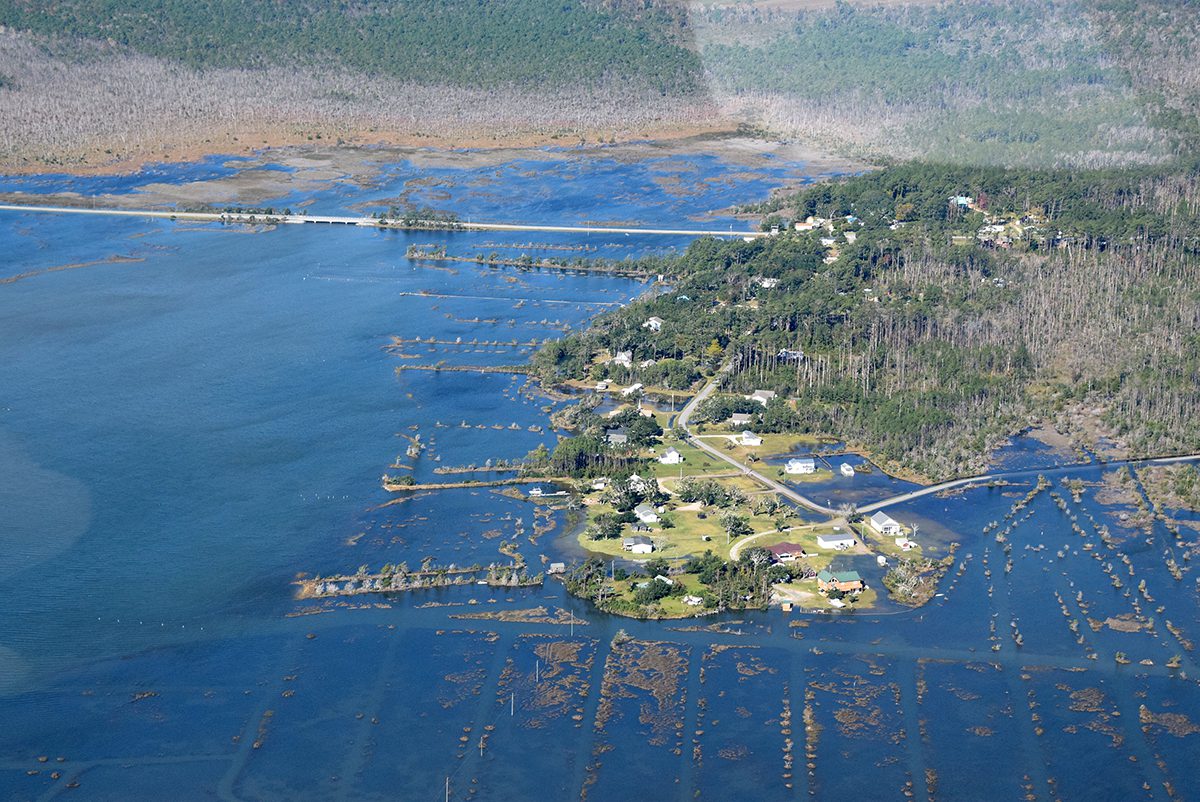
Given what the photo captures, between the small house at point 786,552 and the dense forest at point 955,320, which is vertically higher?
the dense forest at point 955,320

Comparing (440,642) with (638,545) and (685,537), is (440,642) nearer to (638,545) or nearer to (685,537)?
(638,545)

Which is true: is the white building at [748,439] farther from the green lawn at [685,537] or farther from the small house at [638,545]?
the small house at [638,545]

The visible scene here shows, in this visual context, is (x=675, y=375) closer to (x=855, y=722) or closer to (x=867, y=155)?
(x=855, y=722)

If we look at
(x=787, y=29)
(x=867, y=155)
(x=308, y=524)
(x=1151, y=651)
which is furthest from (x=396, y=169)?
(x=1151, y=651)

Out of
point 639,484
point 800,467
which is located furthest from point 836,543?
point 639,484

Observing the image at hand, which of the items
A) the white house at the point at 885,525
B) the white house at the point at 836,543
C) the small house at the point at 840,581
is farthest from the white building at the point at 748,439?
the small house at the point at 840,581

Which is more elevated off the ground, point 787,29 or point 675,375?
point 787,29
